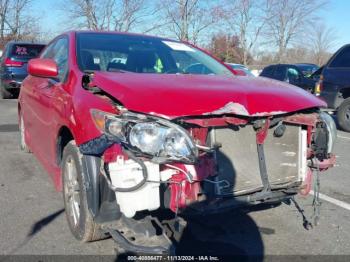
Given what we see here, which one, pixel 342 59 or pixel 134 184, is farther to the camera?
pixel 342 59

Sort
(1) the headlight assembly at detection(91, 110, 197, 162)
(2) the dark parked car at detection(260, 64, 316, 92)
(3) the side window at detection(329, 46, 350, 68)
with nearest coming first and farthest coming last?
(1) the headlight assembly at detection(91, 110, 197, 162) < (3) the side window at detection(329, 46, 350, 68) < (2) the dark parked car at detection(260, 64, 316, 92)

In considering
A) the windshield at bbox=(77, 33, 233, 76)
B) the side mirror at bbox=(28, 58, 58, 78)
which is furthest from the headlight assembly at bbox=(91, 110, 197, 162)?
the side mirror at bbox=(28, 58, 58, 78)

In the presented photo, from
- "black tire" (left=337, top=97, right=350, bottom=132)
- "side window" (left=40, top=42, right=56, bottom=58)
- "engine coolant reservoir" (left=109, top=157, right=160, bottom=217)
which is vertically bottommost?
"black tire" (left=337, top=97, right=350, bottom=132)

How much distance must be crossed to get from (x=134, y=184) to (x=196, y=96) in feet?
2.35

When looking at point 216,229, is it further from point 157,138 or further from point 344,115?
point 344,115

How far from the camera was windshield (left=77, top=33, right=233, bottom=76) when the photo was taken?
13.5ft

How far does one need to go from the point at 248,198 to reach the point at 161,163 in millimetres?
759

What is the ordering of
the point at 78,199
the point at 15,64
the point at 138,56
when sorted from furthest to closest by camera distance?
1. the point at 15,64
2. the point at 138,56
3. the point at 78,199

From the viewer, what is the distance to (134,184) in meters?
Result: 2.91

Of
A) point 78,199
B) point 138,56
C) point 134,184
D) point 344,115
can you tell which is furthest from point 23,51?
point 134,184

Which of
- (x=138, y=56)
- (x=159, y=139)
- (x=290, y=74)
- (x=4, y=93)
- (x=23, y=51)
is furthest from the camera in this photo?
(x=290, y=74)

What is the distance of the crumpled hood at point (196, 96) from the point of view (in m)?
2.94

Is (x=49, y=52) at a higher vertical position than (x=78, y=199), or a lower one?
higher

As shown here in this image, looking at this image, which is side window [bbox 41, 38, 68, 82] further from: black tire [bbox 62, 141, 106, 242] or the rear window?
the rear window
